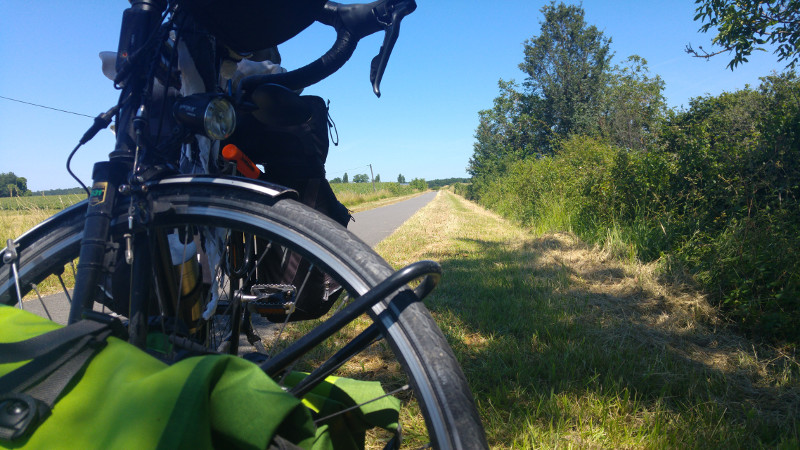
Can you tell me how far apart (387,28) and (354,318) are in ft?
2.67

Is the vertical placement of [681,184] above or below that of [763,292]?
above

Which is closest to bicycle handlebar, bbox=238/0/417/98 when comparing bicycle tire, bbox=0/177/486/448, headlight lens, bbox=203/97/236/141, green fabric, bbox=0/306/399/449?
headlight lens, bbox=203/97/236/141

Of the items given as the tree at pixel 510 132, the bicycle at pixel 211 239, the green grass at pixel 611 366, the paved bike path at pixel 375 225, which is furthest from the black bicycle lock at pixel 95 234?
the tree at pixel 510 132

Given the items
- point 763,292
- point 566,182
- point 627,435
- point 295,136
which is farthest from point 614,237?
point 295,136

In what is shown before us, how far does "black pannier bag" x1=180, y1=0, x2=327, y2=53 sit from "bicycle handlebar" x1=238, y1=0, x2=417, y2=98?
69 mm

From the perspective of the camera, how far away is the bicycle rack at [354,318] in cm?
79

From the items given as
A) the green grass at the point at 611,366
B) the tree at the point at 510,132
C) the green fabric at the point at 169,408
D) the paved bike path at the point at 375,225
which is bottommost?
the green grass at the point at 611,366

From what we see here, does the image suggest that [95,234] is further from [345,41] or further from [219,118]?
[345,41]

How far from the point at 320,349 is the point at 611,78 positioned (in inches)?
1162

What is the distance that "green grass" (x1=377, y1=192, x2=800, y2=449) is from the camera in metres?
1.63

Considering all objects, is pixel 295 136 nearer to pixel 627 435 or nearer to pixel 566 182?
pixel 627 435

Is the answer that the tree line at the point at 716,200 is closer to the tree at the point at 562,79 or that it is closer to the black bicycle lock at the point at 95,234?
the black bicycle lock at the point at 95,234

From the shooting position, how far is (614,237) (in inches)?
219

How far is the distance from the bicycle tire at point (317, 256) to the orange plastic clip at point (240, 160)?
23 centimetres
